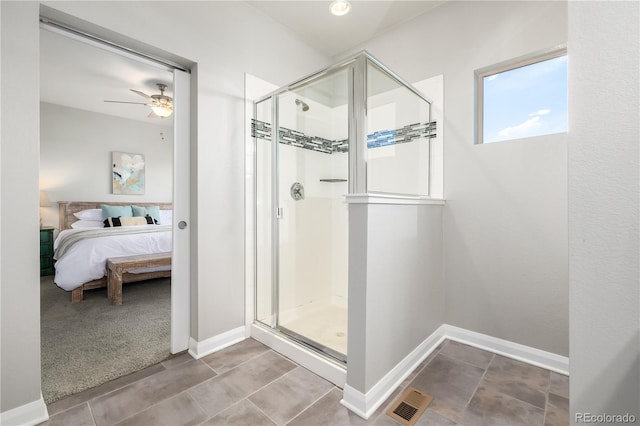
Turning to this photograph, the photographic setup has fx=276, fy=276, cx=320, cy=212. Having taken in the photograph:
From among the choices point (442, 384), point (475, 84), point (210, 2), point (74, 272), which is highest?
point (210, 2)

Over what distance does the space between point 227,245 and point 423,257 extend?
5.00 feet

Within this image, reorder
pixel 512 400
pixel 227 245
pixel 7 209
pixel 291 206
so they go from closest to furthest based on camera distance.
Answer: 1. pixel 7 209
2. pixel 512 400
3. pixel 227 245
4. pixel 291 206

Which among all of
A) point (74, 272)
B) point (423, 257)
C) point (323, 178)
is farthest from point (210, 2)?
point (74, 272)

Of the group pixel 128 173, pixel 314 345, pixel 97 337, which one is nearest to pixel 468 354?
pixel 314 345

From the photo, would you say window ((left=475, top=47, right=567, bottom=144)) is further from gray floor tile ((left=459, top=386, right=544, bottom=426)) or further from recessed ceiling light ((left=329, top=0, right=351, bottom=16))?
gray floor tile ((left=459, top=386, right=544, bottom=426))

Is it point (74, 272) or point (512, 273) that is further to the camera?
point (74, 272)

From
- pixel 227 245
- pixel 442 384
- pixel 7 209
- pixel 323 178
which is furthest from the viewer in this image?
pixel 323 178

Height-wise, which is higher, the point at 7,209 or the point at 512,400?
the point at 7,209

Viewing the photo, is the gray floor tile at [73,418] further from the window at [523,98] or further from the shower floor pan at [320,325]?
the window at [523,98]

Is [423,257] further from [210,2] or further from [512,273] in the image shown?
[210,2]

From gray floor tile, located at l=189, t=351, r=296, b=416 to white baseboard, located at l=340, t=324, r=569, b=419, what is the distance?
0.52m

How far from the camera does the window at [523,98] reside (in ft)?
6.34

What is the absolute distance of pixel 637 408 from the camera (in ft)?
Answer: 2.26

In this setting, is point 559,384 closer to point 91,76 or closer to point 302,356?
point 302,356
